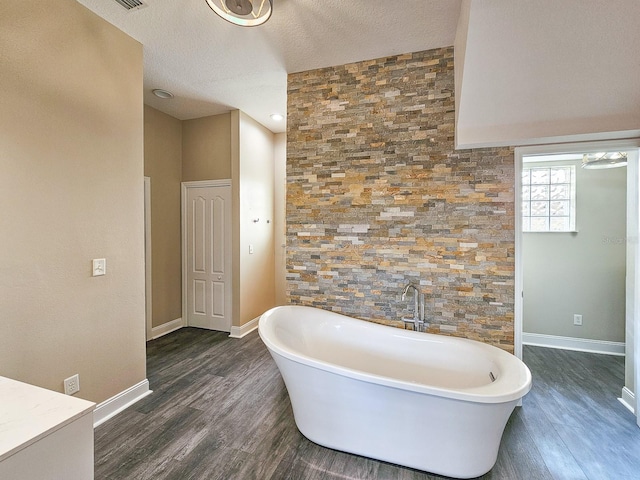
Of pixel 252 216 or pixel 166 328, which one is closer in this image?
pixel 166 328

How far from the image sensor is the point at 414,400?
1.58 metres

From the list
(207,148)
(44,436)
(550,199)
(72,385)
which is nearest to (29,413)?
(44,436)

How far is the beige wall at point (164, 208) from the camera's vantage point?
3621 mm

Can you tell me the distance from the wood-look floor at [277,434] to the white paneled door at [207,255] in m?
1.08

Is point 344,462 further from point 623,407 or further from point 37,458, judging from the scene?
point 623,407

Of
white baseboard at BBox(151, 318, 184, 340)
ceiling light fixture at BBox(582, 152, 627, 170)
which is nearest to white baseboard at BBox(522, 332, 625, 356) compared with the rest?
ceiling light fixture at BBox(582, 152, 627, 170)

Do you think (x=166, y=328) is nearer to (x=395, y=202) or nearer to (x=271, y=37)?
(x=395, y=202)

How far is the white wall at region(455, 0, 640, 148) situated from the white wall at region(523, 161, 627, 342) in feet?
4.38

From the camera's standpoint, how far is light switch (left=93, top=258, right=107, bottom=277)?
6.69ft

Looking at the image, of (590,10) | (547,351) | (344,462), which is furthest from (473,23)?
(547,351)

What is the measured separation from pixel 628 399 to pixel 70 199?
14.1 feet

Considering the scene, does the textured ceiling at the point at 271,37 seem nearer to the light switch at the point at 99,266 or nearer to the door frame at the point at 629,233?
the door frame at the point at 629,233

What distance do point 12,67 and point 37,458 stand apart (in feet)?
6.52

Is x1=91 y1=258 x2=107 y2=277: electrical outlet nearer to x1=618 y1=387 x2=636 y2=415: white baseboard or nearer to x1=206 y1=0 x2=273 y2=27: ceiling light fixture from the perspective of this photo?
x1=206 y1=0 x2=273 y2=27: ceiling light fixture
